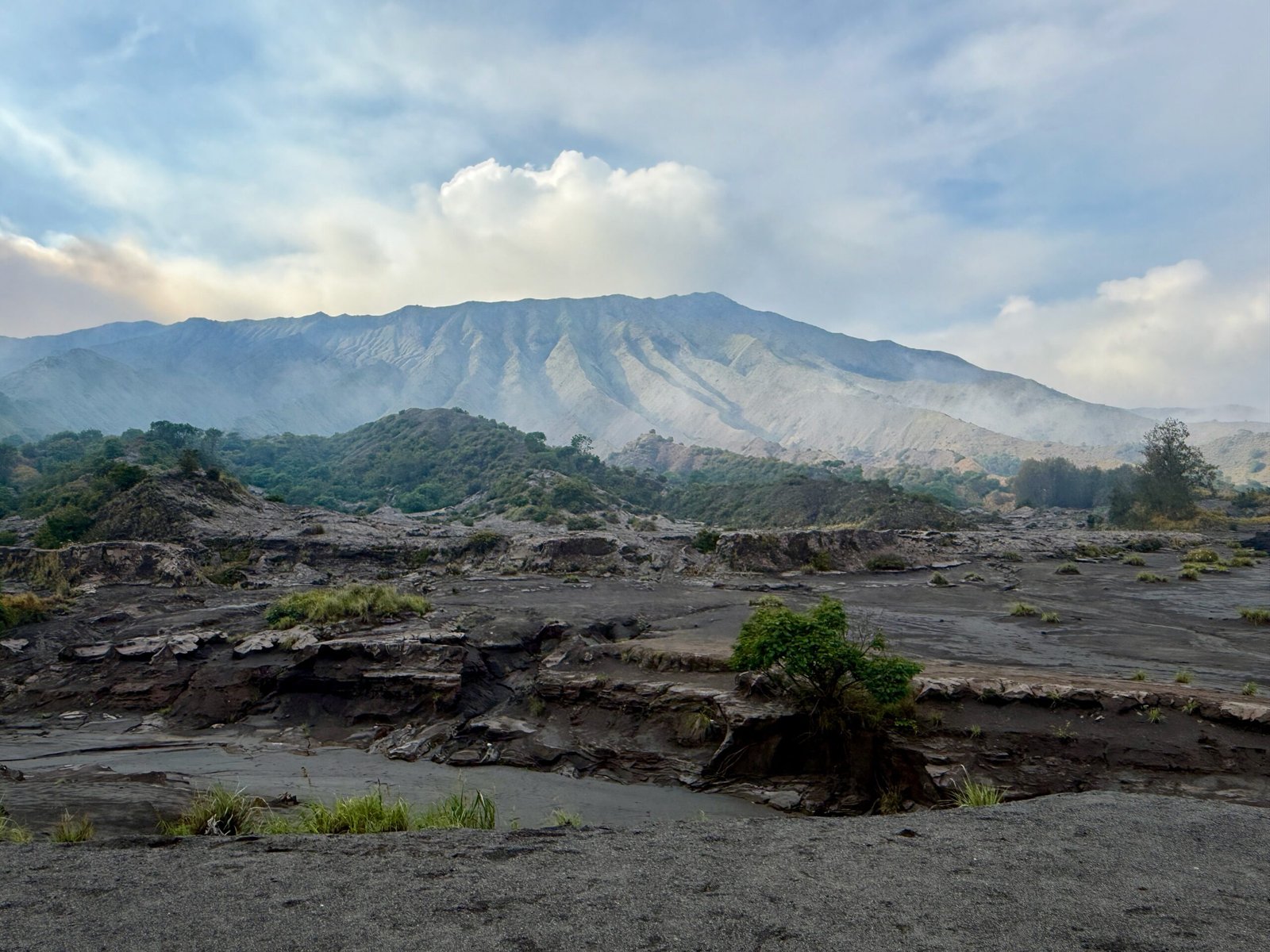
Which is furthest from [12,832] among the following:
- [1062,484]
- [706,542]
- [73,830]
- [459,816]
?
[1062,484]

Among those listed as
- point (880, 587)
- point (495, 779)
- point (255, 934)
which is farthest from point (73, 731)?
point (880, 587)

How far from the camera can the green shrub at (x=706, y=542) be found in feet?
154

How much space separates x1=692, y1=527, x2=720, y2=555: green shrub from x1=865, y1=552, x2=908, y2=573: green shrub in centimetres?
1061

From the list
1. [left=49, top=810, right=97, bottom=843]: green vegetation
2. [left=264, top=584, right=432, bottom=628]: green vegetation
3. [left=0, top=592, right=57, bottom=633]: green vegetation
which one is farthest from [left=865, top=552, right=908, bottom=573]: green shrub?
[left=49, top=810, right=97, bottom=843]: green vegetation

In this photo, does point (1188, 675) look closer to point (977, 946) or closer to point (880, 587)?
point (977, 946)

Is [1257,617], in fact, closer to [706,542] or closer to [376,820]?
[376,820]

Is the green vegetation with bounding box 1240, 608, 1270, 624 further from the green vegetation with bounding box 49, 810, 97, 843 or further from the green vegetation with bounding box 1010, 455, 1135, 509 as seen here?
the green vegetation with bounding box 1010, 455, 1135, 509

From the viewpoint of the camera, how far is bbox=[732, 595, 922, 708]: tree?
1255 cm

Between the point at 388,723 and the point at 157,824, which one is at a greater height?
the point at 157,824

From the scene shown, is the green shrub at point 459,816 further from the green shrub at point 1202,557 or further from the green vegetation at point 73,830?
→ the green shrub at point 1202,557

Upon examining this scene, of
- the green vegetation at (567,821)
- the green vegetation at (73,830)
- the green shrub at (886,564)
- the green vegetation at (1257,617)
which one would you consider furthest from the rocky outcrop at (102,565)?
the green vegetation at (1257,617)

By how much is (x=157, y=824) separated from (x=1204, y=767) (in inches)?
606

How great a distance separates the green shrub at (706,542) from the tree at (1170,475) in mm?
57318

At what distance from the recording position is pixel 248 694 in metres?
18.2
